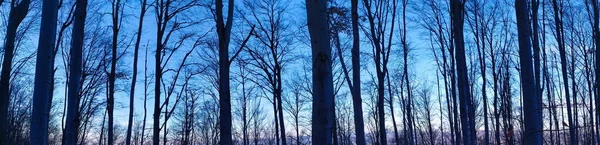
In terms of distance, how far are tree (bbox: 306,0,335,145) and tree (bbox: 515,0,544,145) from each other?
67.0 inches

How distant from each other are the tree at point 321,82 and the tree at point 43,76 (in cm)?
233

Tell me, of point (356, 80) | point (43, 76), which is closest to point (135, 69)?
point (356, 80)

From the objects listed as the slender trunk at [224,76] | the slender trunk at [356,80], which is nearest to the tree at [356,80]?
the slender trunk at [356,80]

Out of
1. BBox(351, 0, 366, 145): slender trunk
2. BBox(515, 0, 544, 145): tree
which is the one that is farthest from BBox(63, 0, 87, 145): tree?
BBox(351, 0, 366, 145): slender trunk

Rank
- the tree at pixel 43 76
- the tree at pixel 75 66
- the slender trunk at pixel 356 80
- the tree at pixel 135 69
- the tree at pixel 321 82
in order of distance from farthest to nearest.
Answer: the tree at pixel 135 69
the slender trunk at pixel 356 80
the tree at pixel 75 66
the tree at pixel 321 82
the tree at pixel 43 76

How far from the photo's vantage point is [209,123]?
37.1 meters

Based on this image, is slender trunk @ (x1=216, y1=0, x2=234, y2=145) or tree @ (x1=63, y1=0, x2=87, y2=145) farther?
slender trunk @ (x1=216, y1=0, x2=234, y2=145)

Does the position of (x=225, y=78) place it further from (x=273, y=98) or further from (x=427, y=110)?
(x=427, y=110)

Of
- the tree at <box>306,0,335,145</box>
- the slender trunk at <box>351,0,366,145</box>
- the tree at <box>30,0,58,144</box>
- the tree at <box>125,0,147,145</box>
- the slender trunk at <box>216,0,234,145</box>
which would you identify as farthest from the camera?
the tree at <box>125,0,147,145</box>

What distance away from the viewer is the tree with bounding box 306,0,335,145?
4180mm

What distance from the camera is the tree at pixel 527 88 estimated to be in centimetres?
374

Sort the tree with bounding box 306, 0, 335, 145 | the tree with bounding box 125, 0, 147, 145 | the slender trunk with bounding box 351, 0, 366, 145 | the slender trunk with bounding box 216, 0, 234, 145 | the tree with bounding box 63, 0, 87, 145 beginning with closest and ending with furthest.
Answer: the tree with bounding box 306, 0, 335, 145 → the tree with bounding box 63, 0, 87, 145 → the slender trunk with bounding box 216, 0, 234, 145 → the slender trunk with bounding box 351, 0, 366, 145 → the tree with bounding box 125, 0, 147, 145

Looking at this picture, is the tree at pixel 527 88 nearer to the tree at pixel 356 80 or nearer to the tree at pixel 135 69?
the tree at pixel 356 80

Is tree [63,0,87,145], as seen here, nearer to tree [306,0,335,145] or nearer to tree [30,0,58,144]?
tree [30,0,58,144]
